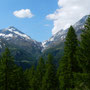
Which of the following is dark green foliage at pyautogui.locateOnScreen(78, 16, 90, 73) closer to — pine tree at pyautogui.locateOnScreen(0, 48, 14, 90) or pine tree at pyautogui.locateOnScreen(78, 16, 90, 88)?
pine tree at pyautogui.locateOnScreen(78, 16, 90, 88)

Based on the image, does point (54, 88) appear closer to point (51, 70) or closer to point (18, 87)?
point (51, 70)

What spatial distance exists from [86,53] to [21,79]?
106ft

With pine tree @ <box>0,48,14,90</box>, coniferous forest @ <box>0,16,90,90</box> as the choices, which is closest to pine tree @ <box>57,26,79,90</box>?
coniferous forest @ <box>0,16,90,90</box>

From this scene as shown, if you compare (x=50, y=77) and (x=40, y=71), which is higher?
(x=40, y=71)

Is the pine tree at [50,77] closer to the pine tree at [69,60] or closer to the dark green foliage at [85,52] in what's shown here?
the pine tree at [69,60]

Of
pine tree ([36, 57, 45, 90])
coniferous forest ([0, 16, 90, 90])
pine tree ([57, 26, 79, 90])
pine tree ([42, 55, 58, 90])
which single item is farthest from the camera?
pine tree ([36, 57, 45, 90])

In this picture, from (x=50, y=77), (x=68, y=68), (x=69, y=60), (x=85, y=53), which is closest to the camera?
(x=85, y=53)

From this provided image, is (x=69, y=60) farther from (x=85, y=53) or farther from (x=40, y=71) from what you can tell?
Answer: (x=40, y=71)

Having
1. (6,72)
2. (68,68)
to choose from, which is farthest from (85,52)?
(6,72)

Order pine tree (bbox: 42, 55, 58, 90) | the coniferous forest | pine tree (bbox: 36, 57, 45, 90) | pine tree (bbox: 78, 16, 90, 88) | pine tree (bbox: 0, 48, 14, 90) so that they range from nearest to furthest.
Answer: pine tree (bbox: 78, 16, 90, 88) < the coniferous forest < pine tree (bbox: 0, 48, 14, 90) < pine tree (bbox: 42, 55, 58, 90) < pine tree (bbox: 36, 57, 45, 90)

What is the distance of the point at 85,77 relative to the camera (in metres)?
18.6

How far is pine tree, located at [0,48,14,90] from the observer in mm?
31438

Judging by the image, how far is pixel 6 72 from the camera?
104ft

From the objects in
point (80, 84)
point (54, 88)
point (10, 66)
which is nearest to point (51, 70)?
point (54, 88)
